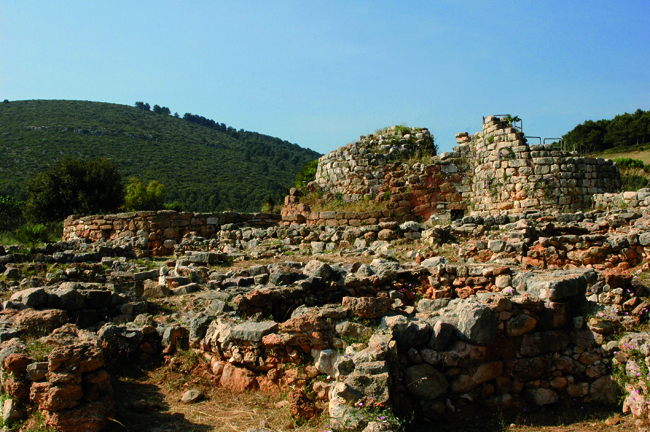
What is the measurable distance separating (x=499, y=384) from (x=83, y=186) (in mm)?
25979

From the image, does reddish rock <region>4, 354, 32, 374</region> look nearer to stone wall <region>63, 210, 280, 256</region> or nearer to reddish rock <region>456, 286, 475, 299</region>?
reddish rock <region>456, 286, 475, 299</region>

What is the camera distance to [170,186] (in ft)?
159

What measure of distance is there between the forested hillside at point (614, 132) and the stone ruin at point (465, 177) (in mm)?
28080

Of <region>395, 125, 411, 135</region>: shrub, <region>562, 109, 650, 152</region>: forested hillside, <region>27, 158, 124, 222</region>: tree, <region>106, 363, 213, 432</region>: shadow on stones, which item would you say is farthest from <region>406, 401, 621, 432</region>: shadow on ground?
<region>562, 109, 650, 152</region>: forested hillside

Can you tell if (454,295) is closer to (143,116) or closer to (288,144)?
(143,116)

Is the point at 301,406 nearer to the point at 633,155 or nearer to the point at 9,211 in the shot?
the point at 9,211

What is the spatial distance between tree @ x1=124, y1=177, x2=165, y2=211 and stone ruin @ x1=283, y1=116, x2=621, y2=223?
24.0m

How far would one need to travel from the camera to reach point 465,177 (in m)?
14.5

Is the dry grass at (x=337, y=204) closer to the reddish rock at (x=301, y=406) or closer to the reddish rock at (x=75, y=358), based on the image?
the reddish rock at (x=301, y=406)

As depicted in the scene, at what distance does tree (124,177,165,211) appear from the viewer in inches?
1414

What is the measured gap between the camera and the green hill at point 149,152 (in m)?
47.4

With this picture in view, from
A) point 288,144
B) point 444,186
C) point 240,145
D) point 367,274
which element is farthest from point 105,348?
point 288,144

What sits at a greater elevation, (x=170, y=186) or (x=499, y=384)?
(x=170, y=186)

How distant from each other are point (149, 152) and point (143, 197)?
23981 millimetres
